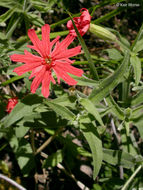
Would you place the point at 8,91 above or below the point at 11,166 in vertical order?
above

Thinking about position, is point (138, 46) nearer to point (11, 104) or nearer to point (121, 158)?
point (121, 158)

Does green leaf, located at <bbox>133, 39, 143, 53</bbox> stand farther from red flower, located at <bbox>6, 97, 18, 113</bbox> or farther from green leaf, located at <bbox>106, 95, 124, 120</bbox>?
red flower, located at <bbox>6, 97, 18, 113</bbox>

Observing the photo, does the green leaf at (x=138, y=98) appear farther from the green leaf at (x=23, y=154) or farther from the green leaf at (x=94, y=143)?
the green leaf at (x=23, y=154)

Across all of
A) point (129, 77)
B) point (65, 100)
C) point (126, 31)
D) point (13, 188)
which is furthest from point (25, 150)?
point (126, 31)

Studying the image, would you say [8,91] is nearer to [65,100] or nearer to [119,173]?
[65,100]

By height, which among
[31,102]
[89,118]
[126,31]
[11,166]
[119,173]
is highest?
[126,31]

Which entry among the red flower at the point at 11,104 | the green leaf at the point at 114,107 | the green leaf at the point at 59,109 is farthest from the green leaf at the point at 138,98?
the red flower at the point at 11,104

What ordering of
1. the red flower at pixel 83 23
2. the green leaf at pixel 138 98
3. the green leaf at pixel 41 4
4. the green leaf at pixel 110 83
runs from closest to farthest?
the green leaf at pixel 110 83, the red flower at pixel 83 23, the green leaf at pixel 138 98, the green leaf at pixel 41 4
